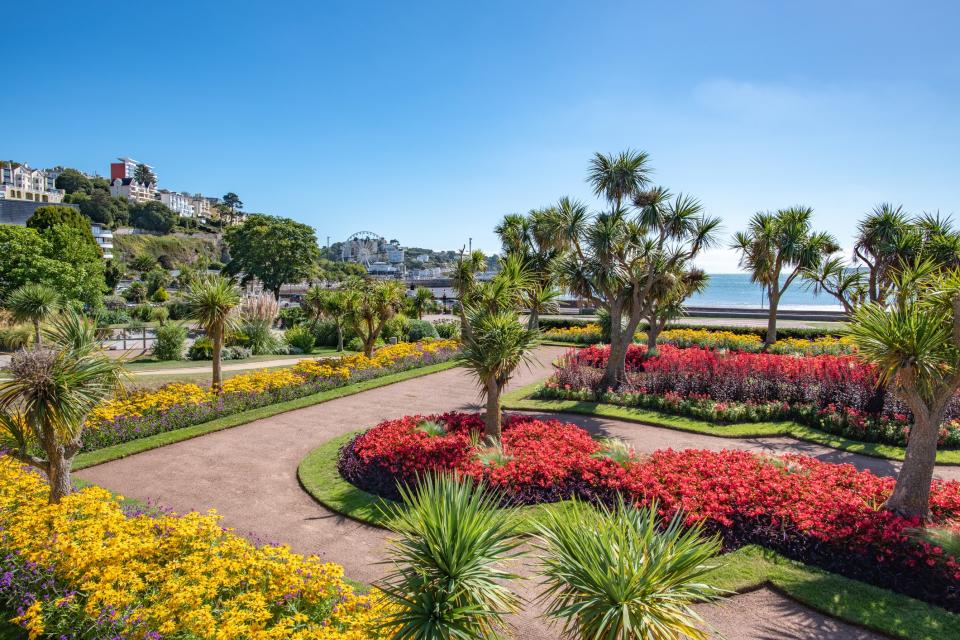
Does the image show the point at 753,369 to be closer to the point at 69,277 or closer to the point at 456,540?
the point at 456,540

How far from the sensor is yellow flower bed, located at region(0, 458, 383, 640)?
4.42 metres

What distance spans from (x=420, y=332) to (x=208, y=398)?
1907 centimetres

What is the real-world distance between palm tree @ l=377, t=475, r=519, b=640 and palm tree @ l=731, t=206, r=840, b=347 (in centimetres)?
1982

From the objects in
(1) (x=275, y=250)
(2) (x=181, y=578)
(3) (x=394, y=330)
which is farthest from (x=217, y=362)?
(1) (x=275, y=250)

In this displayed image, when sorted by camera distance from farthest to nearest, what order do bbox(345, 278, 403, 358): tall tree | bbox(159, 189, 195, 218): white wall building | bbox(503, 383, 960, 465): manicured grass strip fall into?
bbox(159, 189, 195, 218): white wall building → bbox(345, 278, 403, 358): tall tree → bbox(503, 383, 960, 465): manicured grass strip

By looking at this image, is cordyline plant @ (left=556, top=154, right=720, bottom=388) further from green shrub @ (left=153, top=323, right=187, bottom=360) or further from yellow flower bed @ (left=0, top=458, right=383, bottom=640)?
green shrub @ (left=153, top=323, right=187, bottom=360)

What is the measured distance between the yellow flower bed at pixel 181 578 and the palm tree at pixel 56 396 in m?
0.79

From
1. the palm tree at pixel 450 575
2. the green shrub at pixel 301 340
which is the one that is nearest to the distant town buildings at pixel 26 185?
the green shrub at pixel 301 340

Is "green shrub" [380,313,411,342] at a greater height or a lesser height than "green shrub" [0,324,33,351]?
greater

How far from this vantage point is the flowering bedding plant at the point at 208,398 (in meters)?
11.2

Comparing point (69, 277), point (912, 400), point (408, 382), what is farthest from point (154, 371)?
point (912, 400)

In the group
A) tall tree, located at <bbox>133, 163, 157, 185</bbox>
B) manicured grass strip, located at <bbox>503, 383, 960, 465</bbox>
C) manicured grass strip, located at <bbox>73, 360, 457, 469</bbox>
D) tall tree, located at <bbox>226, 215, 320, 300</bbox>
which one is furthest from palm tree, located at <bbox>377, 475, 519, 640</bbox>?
tall tree, located at <bbox>133, 163, 157, 185</bbox>

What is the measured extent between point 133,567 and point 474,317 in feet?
22.9

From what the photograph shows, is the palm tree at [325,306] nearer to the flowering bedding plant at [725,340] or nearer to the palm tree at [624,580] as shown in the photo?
the flowering bedding plant at [725,340]
